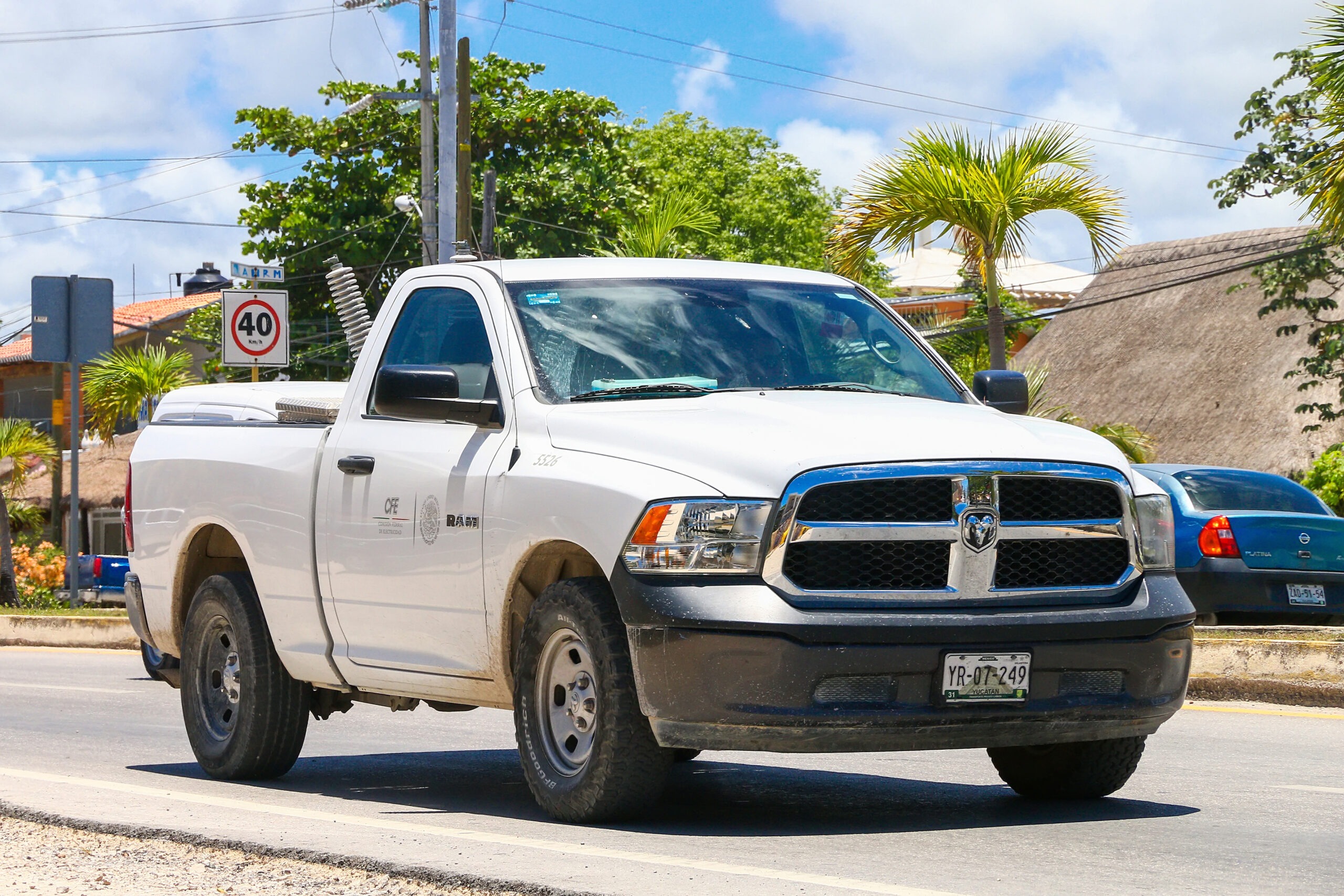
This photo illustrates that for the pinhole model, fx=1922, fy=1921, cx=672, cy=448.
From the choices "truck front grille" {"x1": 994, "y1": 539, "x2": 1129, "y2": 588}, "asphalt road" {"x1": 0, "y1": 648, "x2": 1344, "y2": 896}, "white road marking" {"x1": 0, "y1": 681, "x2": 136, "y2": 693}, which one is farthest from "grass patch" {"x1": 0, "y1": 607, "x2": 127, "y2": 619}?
"truck front grille" {"x1": 994, "y1": 539, "x2": 1129, "y2": 588}

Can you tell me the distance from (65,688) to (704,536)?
31.3 feet

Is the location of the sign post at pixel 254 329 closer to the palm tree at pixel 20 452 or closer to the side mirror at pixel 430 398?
the side mirror at pixel 430 398

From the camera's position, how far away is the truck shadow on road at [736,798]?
668 centimetres

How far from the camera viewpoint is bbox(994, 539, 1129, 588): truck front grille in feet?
20.4

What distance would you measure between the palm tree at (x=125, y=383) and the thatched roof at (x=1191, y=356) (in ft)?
56.6

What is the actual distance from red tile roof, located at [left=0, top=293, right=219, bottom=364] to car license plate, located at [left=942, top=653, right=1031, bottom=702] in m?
50.4

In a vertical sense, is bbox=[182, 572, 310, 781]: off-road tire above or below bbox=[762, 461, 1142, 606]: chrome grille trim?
below

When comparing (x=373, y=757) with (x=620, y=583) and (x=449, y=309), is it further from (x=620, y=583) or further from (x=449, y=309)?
(x=620, y=583)

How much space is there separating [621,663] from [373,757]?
147 inches

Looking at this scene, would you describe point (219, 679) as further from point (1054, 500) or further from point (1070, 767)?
point (1054, 500)

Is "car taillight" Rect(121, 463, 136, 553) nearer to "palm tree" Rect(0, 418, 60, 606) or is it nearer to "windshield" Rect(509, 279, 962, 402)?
"windshield" Rect(509, 279, 962, 402)

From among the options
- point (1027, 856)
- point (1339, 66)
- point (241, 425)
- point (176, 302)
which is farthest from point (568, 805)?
point (176, 302)

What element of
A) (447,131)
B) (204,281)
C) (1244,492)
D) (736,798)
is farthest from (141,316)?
(736,798)

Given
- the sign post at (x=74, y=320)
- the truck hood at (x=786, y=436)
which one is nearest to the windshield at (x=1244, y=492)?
the truck hood at (x=786, y=436)
